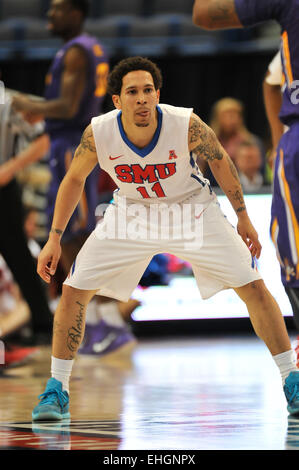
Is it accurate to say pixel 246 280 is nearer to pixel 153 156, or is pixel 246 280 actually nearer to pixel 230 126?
pixel 153 156

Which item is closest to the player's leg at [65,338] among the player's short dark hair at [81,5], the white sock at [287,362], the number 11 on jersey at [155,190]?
the number 11 on jersey at [155,190]

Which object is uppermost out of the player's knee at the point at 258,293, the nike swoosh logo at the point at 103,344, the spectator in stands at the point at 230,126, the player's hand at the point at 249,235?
the spectator in stands at the point at 230,126

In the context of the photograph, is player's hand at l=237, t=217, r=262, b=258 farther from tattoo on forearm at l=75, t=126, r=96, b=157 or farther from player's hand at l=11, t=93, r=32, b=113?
player's hand at l=11, t=93, r=32, b=113

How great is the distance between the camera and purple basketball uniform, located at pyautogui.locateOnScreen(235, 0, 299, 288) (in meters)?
3.43

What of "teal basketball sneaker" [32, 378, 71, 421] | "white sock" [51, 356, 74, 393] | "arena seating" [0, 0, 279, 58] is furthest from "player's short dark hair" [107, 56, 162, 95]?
"arena seating" [0, 0, 279, 58]

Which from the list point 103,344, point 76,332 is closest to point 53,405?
point 76,332

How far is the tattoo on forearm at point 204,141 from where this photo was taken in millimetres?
3254

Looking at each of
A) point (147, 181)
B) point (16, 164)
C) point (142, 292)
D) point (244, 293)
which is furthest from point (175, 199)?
point (142, 292)

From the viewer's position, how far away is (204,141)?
3260mm

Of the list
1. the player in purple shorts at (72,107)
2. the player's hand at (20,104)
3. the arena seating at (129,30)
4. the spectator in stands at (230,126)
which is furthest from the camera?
the arena seating at (129,30)

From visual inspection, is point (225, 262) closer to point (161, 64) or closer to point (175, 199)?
point (175, 199)

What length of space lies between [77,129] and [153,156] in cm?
239

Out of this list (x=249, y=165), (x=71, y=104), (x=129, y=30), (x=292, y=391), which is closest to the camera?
(x=292, y=391)

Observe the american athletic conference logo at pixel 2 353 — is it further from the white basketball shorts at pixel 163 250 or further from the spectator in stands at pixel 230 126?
the spectator in stands at pixel 230 126
